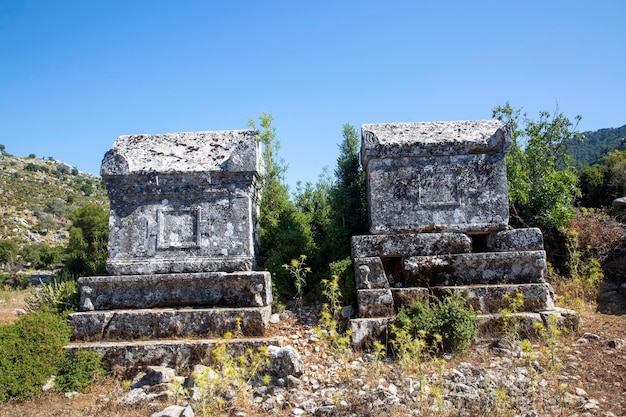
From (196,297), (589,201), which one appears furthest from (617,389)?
(589,201)

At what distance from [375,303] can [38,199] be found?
3717 cm

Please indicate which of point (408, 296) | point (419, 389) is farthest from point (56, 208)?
point (419, 389)

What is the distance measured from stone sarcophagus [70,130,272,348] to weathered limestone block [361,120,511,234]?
66.6 inches

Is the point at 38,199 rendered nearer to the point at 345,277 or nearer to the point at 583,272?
the point at 345,277

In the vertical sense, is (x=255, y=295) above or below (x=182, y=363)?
above

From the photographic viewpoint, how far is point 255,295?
221 inches

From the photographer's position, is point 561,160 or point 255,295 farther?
point 561,160

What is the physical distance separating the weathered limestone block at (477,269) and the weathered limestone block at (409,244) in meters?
0.11

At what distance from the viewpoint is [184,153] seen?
630cm

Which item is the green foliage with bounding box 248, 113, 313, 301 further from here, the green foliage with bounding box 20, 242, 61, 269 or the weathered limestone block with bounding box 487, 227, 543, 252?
the green foliage with bounding box 20, 242, 61, 269

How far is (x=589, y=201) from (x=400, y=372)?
11.5m

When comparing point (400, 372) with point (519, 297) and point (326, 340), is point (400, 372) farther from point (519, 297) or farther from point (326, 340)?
point (519, 297)

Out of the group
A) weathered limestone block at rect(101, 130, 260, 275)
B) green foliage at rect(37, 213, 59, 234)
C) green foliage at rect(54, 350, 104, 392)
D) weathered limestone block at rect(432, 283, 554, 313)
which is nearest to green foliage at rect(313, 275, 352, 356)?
weathered limestone block at rect(101, 130, 260, 275)

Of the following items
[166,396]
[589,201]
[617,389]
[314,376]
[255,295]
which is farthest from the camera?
A: [589,201]
